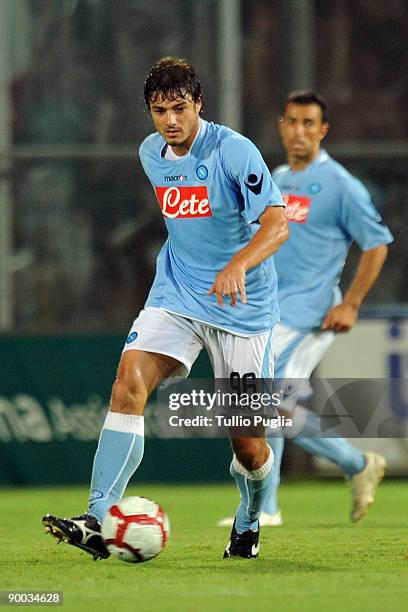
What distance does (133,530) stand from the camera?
5566mm

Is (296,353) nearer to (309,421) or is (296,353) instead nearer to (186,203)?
(309,421)

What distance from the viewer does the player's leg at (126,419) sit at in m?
5.65

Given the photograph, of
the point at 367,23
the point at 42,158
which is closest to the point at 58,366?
the point at 42,158

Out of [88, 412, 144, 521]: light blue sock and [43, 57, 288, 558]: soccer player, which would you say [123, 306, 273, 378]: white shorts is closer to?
[43, 57, 288, 558]: soccer player

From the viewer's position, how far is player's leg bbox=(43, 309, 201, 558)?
5652 millimetres

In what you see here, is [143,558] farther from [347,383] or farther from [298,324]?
[347,383]

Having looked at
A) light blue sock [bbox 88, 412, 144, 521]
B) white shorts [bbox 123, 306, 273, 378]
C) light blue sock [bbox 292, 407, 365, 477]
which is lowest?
light blue sock [bbox 292, 407, 365, 477]

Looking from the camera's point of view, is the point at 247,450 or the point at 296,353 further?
the point at 296,353

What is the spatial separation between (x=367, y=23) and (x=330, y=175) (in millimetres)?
4450

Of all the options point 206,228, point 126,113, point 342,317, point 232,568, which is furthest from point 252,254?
point 126,113

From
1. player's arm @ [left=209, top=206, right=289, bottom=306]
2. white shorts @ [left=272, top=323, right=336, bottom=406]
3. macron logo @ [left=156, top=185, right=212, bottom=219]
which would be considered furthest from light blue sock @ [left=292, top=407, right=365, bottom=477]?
player's arm @ [left=209, top=206, right=289, bottom=306]

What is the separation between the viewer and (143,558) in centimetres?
569

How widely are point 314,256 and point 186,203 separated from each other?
2239 mm

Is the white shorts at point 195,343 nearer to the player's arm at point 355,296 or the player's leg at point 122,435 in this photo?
the player's leg at point 122,435
